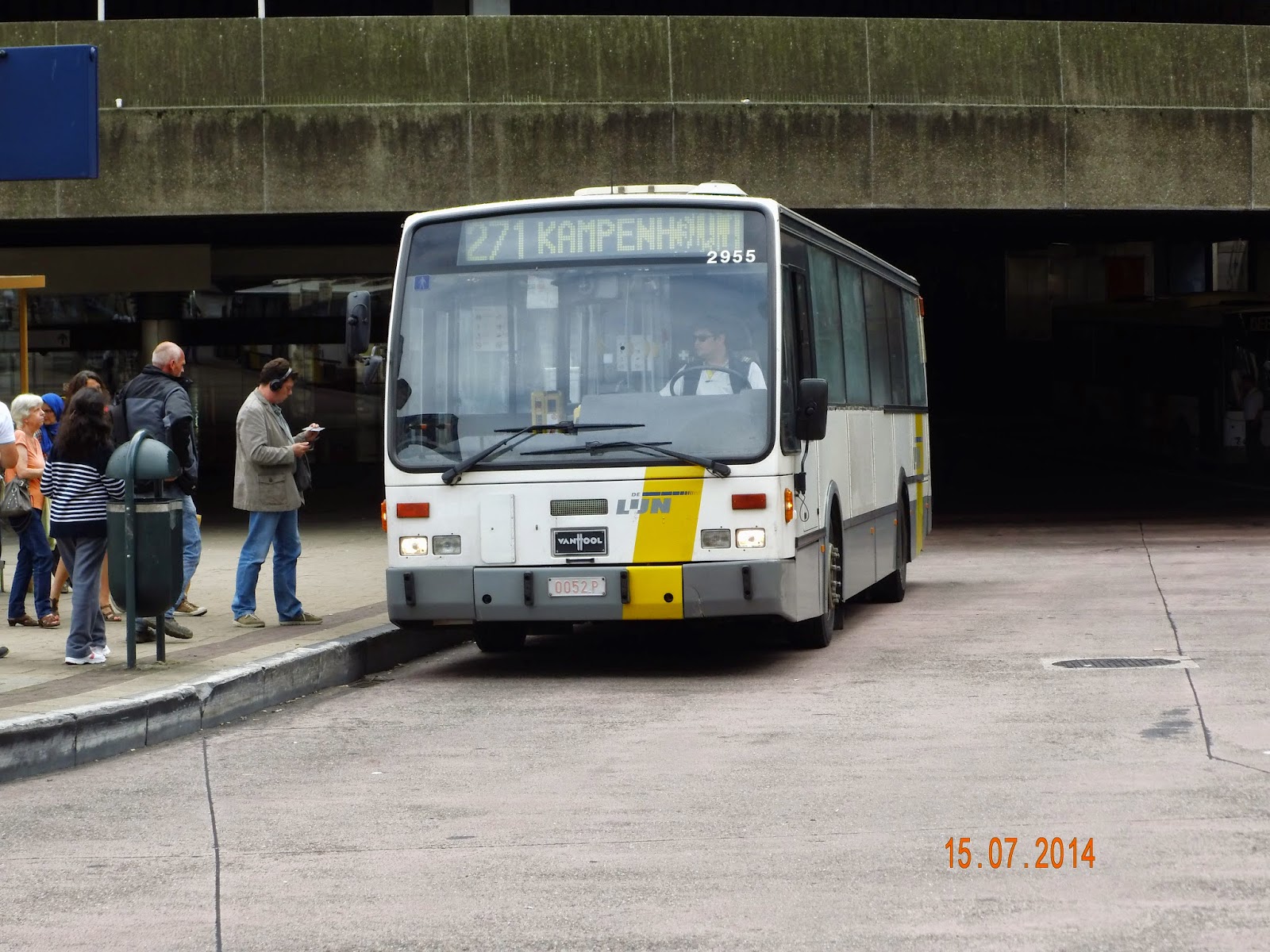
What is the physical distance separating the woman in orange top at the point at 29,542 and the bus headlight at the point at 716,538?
502 cm

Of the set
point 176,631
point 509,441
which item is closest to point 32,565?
point 176,631

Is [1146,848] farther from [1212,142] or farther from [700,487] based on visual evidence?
[1212,142]

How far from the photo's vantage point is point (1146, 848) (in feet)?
20.3

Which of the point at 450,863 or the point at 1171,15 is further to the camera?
the point at 1171,15

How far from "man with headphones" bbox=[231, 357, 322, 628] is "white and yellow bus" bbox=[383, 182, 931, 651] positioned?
4.44 ft

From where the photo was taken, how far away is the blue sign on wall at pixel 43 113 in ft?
31.0

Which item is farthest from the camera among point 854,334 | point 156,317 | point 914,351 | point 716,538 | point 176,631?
point 156,317

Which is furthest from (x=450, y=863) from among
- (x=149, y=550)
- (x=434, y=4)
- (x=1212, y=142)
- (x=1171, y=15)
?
(x=1171, y=15)

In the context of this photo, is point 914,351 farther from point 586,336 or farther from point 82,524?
point 82,524

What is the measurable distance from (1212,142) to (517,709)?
15652 mm

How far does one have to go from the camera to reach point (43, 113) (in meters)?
9.48

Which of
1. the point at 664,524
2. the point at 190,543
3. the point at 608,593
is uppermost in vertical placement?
the point at 664,524

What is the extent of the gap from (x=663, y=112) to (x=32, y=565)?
11.0 meters

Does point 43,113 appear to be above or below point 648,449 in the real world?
above
